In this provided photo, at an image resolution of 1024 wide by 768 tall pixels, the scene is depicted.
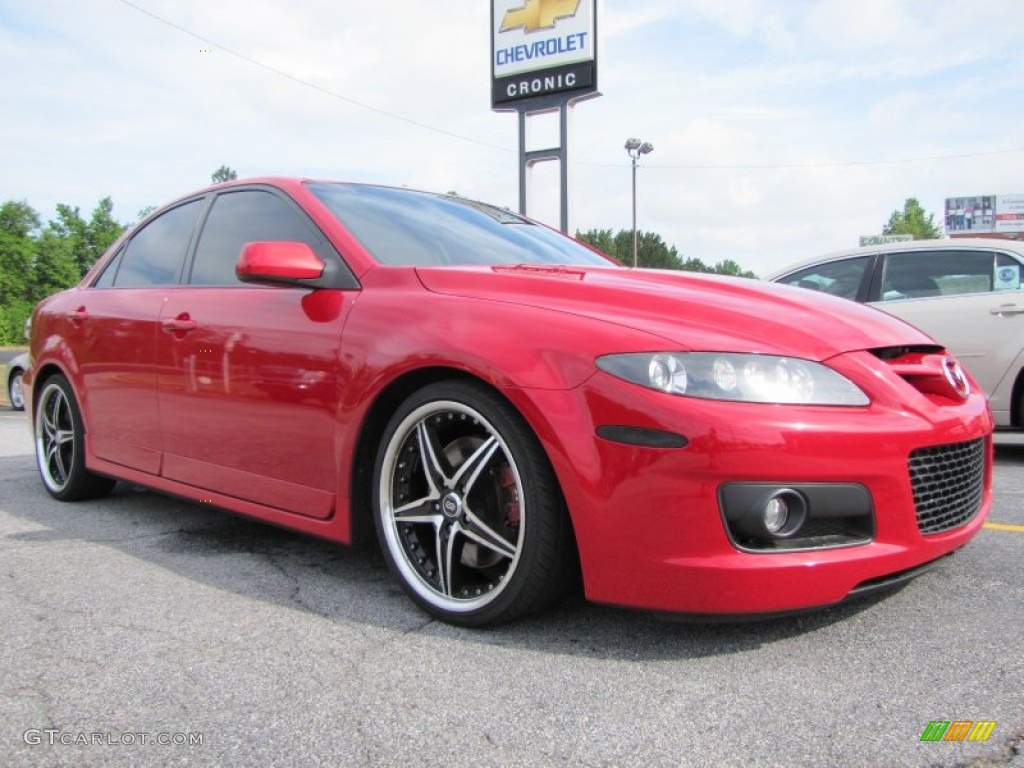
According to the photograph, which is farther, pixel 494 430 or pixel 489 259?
pixel 489 259

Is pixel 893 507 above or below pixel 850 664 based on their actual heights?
above

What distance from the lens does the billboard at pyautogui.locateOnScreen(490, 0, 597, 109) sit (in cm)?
1805

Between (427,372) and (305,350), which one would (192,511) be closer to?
(305,350)

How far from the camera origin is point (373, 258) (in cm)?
288

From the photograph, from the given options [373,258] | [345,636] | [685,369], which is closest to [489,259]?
[373,258]

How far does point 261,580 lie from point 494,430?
1.18m

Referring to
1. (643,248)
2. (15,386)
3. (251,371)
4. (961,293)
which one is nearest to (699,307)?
(251,371)

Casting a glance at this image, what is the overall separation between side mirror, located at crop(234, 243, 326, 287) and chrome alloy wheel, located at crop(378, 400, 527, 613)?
0.65 m

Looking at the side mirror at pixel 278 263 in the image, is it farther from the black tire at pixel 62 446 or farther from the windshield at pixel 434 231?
the black tire at pixel 62 446

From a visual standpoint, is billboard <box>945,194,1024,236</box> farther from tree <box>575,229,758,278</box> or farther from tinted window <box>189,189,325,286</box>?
tinted window <box>189,189,325,286</box>

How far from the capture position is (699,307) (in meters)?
2.38

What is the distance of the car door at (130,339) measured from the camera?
142 inches

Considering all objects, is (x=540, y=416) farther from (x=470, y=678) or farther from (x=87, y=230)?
(x=87, y=230)

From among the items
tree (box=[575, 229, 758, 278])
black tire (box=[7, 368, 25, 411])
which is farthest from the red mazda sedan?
tree (box=[575, 229, 758, 278])
